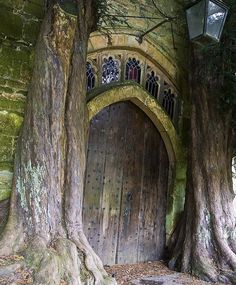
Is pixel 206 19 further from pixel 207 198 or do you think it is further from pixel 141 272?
pixel 141 272

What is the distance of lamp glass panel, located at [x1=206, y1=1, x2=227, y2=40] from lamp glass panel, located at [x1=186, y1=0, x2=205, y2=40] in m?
0.07

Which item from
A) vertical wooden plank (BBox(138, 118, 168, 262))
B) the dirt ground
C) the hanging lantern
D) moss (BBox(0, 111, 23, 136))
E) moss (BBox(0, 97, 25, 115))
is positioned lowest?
the dirt ground

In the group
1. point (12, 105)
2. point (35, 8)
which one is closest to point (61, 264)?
point (12, 105)

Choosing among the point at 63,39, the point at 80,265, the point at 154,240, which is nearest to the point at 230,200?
the point at 154,240

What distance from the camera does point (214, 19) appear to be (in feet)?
12.7

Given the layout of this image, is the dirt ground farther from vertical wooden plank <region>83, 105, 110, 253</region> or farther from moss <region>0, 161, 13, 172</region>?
moss <region>0, 161, 13, 172</region>

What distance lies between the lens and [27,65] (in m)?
4.35

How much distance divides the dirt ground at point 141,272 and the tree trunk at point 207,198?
0.15 meters

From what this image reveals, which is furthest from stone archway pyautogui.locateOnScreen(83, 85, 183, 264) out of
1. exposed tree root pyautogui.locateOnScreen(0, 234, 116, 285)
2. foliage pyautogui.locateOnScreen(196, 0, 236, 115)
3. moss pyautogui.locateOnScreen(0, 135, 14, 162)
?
exposed tree root pyautogui.locateOnScreen(0, 234, 116, 285)

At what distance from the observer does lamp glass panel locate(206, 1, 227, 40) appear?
12.5 ft

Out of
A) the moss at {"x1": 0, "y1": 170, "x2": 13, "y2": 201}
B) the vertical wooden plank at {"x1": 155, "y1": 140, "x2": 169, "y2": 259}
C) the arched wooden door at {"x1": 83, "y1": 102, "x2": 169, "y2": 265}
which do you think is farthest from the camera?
the vertical wooden plank at {"x1": 155, "y1": 140, "x2": 169, "y2": 259}

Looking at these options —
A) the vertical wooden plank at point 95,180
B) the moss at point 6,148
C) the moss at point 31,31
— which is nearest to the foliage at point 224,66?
the vertical wooden plank at point 95,180

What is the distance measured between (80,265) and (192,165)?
2.59 meters

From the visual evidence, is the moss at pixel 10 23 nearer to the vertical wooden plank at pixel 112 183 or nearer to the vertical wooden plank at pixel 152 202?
the vertical wooden plank at pixel 112 183
